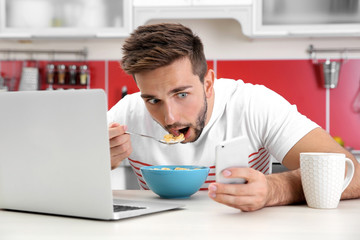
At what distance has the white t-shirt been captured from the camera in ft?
5.28

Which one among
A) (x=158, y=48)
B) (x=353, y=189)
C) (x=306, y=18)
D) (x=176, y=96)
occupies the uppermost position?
(x=306, y=18)

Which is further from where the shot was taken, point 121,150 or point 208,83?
point 208,83

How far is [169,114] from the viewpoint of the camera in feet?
4.86

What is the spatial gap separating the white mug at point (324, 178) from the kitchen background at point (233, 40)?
2.02 meters

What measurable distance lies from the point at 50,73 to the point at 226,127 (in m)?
2.02

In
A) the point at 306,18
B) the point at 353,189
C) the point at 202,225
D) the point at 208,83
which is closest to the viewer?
the point at 202,225

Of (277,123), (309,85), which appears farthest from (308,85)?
(277,123)

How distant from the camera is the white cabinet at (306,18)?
10.00ft

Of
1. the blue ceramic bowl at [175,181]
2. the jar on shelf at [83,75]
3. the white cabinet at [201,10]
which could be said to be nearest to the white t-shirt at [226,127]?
the blue ceramic bowl at [175,181]

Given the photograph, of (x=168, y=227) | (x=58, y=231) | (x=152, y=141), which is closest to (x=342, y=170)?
(x=168, y=227)

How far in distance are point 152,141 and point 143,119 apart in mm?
89

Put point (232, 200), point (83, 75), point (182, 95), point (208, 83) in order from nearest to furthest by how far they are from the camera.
A: 1. point (232, 200)
2. point (182, 95)
3. point (208, 83)
4. point (83, 75)

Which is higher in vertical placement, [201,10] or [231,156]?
[201,10]

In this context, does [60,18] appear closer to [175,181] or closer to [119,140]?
[119,140]
